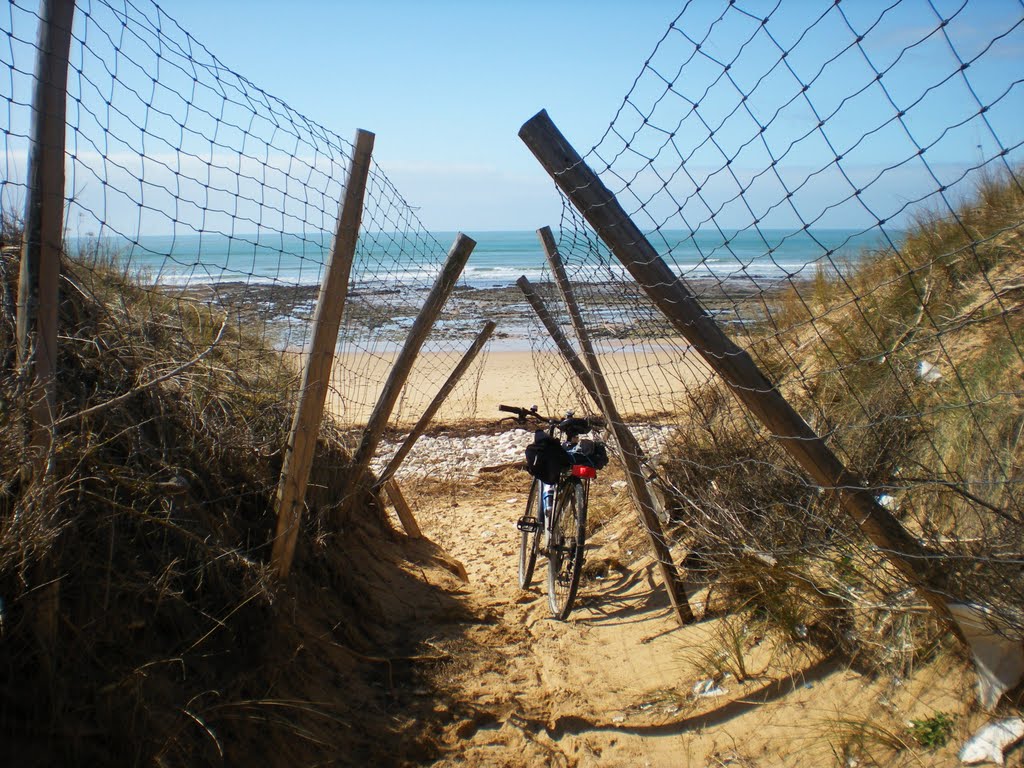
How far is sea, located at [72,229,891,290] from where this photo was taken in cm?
328

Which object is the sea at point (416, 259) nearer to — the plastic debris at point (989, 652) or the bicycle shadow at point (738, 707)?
the plastic debris at point (989, 652)

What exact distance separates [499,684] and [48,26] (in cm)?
335

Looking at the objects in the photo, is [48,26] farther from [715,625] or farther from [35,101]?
[715,625]

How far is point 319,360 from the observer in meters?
3.48

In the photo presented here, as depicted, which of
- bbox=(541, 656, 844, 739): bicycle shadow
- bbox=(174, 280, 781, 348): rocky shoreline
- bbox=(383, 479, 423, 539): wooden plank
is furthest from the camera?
bbox=(383, 479, 423, 539): wooden plank

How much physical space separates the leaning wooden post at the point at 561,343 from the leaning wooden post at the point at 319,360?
5.51ft

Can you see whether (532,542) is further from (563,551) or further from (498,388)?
(498,388)

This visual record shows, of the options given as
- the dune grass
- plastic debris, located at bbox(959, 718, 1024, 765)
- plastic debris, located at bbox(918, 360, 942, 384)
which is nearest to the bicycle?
the dune grass

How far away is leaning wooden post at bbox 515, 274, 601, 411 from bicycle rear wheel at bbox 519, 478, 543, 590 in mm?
797

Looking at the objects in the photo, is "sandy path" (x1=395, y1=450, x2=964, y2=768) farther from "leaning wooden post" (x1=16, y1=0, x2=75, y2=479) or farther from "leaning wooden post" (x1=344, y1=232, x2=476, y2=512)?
"leaning wooden post" (x1=16, y1=0, x2=75, y2=479)

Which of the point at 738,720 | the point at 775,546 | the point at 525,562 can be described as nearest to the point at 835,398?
the point at 775,546

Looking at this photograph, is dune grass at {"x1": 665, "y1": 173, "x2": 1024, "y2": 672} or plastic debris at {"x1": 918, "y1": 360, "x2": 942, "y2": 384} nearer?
dune grass at {"x1": 665, "y1": 173, "x2": 1024, "y2": 672}

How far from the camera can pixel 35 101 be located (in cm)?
247

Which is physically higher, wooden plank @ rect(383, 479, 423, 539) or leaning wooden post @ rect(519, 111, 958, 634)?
leaning wooden post @ rect(519, 111, 958, 634)
